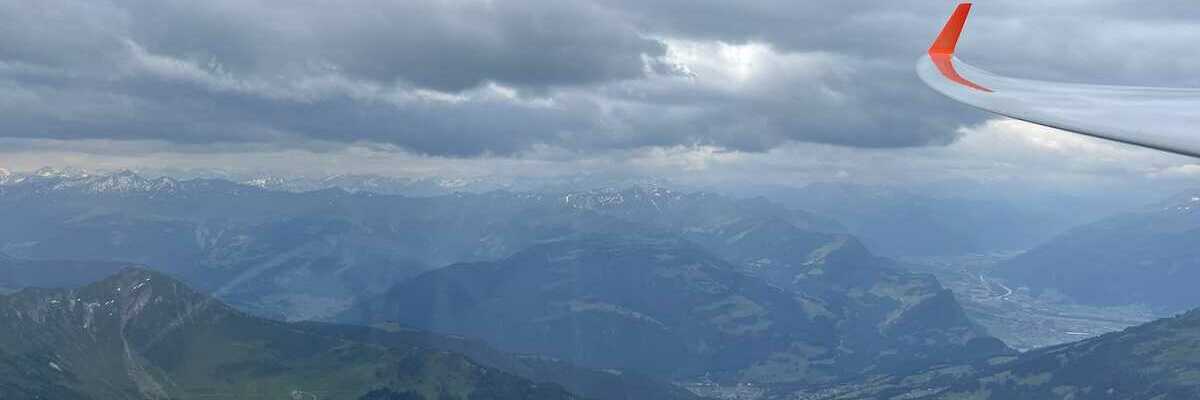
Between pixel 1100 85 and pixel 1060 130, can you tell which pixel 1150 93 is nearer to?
pixel 1100 85

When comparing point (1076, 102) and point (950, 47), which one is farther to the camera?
point (950, 47)

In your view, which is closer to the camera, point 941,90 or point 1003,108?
point 1003,108

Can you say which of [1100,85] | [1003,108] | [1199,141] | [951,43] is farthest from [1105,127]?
[951,43]

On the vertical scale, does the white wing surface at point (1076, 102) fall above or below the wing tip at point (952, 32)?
below

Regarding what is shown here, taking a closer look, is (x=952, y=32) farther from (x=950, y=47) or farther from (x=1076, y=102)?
(x=1076, y=102)

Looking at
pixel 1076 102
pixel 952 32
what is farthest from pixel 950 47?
pixel 1076 102

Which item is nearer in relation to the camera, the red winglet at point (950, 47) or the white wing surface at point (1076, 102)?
the white wing surface at point (1076, 102)
